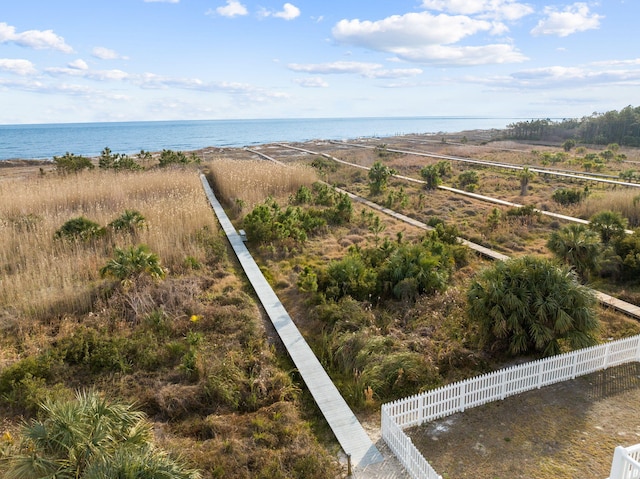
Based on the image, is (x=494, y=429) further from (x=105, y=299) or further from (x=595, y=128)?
(x=595, y=128)

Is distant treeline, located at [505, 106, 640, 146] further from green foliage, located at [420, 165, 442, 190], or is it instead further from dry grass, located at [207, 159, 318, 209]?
dry grass, located at [207, 159, 318, 209]

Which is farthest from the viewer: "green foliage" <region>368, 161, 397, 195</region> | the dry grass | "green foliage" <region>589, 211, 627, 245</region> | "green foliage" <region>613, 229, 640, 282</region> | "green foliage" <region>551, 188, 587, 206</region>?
"green foliage" <region>368, 161, 397, 195</region>

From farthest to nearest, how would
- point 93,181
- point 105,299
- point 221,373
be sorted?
point 93,181 → point 105,299 → point 221,373

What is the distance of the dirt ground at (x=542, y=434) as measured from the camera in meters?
7.07

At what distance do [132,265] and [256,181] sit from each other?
14646 millimetres

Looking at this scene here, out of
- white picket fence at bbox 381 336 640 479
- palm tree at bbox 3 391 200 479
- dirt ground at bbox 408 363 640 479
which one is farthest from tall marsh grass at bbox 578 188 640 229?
palm tree at bbox 3 391 200 479

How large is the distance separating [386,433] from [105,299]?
875cm

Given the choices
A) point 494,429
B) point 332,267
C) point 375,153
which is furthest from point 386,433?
point 375,153

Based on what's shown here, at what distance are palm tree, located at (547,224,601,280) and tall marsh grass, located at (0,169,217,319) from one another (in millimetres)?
12540

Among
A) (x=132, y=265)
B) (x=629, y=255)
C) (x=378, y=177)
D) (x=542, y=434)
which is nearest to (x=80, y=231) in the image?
(x=132, y=265)

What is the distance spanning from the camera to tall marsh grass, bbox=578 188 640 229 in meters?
21.6

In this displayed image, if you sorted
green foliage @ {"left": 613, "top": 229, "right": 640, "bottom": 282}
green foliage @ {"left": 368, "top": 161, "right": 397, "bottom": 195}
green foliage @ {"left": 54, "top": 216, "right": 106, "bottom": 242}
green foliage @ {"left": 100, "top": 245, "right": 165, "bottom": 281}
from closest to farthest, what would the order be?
green foliage @ {"left": 100, "top": 245, "right": 165, "bottom": 281}, green foliage @ {"left": 613, "top": 229, "right": 640, "bottom": 282}, green foliage @ {"left": 54, "top": 216, "right": 106, "bottom": 242}, green foliage @ {"left": 368, "top": 161, "right": 397, "bottom": 195}

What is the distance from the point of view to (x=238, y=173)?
27281 mm

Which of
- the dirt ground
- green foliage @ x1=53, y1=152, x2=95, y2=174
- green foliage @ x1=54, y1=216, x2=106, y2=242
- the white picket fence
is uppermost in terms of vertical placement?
green foliage @ x1=53, y1=152, x2=95, y2=174
